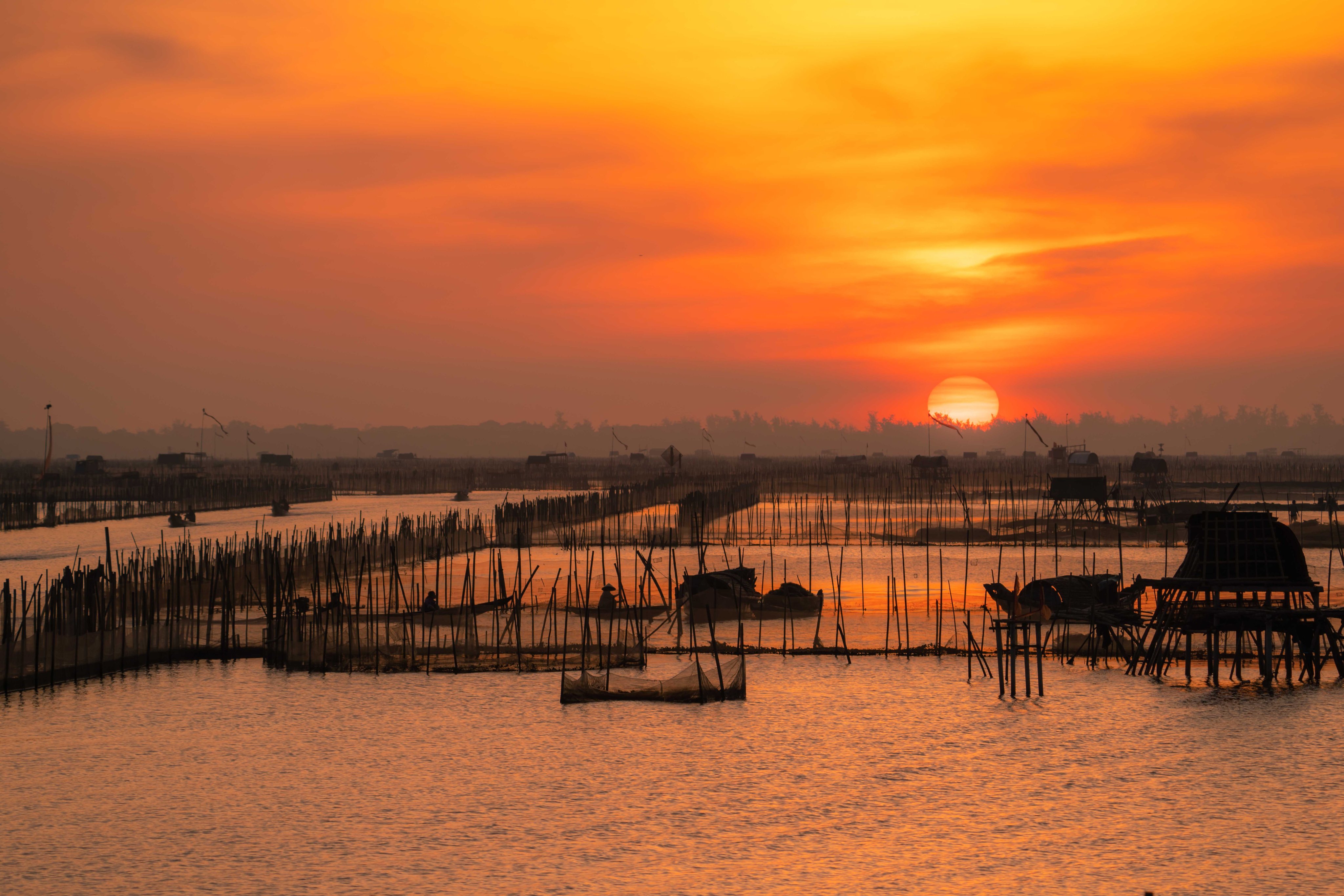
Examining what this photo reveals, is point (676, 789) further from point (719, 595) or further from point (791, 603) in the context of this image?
point (791, 603)

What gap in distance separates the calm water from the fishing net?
0.66 feet

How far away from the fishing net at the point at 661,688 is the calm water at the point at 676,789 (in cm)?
20

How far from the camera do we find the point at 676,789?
12.0 meters

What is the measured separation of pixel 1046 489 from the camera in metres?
76.9

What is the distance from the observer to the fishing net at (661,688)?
15.6m

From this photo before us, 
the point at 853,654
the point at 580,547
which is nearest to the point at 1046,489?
the point at 580,547

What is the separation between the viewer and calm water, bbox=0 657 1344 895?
31.8 feet

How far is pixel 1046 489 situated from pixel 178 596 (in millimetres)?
64844

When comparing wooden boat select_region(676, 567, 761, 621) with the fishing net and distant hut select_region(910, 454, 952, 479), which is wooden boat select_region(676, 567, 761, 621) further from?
distant hut select_region(910, 454, 952, 479)

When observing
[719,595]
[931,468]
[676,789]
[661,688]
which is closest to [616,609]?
[719,595]

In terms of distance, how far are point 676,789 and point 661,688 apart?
12.3 feet

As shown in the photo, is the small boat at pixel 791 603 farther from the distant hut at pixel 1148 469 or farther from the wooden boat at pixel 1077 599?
the distant hut at pixel 1148 469

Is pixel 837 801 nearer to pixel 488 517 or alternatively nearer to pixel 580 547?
pixel 580 547

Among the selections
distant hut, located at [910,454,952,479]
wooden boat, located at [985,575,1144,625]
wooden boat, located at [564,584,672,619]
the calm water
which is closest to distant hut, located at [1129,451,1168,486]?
distant hut, located at [910,454,952,479]
